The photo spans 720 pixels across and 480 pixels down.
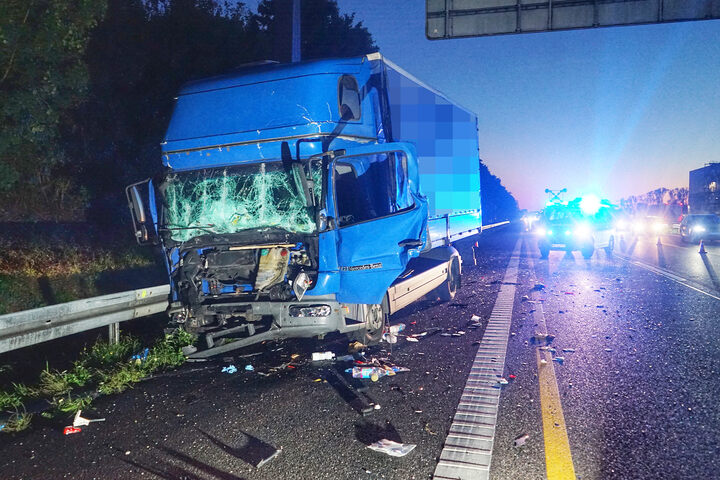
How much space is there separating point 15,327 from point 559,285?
1015cm

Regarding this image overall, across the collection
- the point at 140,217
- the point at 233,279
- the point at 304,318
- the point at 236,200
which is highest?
the point at 236,200

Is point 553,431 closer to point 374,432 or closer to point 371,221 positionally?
point 374,432

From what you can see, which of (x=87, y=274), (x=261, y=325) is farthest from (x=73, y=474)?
(x=87, y=274)

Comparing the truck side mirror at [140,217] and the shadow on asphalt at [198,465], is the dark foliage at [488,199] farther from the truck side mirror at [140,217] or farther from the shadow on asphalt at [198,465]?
the shadow on asphalt at [198,465]

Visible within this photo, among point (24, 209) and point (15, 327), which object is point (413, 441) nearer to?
point (15, 327)

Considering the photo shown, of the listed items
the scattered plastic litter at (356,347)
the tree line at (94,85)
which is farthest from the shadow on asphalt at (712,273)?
the scattered plastic litter at (356,347)

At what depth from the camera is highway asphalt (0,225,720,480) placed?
310 cm

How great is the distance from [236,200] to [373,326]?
2.25 m

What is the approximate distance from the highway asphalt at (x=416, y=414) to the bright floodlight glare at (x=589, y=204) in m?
10.7

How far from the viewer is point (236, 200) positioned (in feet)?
18.5

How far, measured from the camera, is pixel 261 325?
598 cm

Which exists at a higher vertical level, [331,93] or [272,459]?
[331,93]

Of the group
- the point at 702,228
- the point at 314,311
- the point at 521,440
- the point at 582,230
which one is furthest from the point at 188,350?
the point at 702,228

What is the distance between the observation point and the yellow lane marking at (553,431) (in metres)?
2.98
